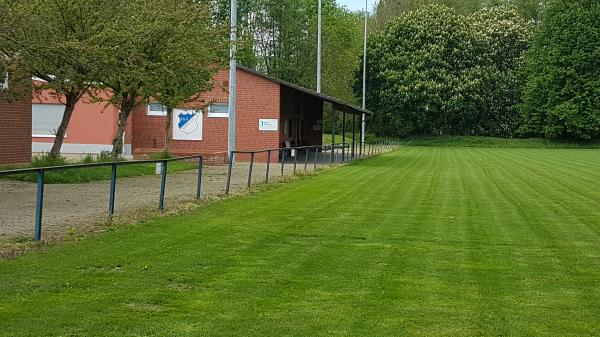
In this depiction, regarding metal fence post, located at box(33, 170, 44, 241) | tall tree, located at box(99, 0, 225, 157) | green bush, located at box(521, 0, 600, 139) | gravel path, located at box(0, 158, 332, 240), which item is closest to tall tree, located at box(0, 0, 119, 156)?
tall tree, located at box(99, 0, 225, 157)

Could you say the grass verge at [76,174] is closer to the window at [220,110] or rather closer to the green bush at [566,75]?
the window at [220,110]

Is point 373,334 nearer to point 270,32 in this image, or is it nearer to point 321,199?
point 321,199

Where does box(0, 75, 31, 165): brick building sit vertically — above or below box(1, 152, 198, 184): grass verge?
above

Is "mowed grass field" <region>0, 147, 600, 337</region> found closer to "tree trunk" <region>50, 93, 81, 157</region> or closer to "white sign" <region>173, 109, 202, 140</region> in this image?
"tree trunk" <region>50, 93, 81, 157</region>

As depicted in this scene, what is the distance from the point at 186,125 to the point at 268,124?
435cm

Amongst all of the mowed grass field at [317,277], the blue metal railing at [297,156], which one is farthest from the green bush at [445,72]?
the mowed grass field at [317,277]

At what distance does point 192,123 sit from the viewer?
118 feet

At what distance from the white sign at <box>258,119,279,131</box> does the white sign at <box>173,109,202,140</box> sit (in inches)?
125

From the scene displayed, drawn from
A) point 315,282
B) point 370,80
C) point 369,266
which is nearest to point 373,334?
point 315,282

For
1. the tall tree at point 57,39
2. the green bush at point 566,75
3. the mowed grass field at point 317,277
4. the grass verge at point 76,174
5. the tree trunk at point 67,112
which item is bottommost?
the mowed grass field at point 317,277

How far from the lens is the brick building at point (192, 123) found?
34594mm

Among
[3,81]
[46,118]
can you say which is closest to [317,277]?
[3,81]

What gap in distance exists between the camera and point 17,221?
10.9 metres

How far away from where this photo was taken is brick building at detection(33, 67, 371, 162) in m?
34.6
